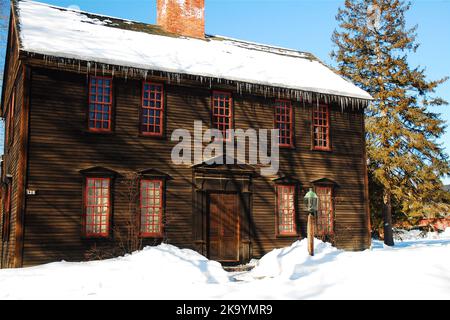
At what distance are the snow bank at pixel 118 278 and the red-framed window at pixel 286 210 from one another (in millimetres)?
5411

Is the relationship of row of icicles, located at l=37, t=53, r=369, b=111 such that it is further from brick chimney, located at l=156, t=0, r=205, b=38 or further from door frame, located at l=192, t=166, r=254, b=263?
brick chimney, located at l=156, t=0, r=205, b=38

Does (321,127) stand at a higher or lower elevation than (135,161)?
higher

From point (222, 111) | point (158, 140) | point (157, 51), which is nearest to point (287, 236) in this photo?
point (222, 111)

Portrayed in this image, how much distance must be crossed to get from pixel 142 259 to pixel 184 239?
3.45 m

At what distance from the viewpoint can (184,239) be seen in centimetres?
1599

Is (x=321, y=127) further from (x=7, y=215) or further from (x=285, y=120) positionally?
(x=7, y=215)

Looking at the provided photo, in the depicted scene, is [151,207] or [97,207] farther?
[151,207]

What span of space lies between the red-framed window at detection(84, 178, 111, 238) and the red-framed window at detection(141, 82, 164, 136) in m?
2.31

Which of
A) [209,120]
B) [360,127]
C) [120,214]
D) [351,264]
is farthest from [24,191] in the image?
[360,127]

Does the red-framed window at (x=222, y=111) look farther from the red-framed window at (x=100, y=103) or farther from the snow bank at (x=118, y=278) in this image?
the snow bank at (x=118, y=278)

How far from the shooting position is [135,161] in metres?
15.6

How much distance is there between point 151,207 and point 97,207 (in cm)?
177

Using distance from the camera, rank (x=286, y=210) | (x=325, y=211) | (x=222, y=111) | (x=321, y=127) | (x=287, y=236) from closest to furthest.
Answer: (x=222, y=111)
(x=287, y=236)
(x=286, y=210)
(x=325, y=211)
(x=321, y=127)
